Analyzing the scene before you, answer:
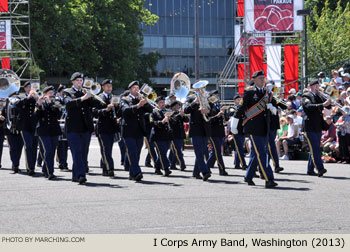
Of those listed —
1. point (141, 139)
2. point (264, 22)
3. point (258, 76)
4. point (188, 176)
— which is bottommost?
point (188, 176)

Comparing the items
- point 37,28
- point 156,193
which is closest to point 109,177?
point 156,193

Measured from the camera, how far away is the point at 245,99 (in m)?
12.6

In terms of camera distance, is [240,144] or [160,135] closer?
[160,135]

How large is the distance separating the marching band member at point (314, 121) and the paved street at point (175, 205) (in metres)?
0.42

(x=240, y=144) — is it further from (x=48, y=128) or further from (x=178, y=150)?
(x=48, y=128)

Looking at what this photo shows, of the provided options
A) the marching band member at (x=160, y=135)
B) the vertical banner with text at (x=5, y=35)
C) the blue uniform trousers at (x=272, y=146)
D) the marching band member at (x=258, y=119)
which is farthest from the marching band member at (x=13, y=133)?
the vertical banner with text at (x=5, y=35)

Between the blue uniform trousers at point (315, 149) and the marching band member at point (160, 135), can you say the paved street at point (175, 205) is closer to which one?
the blue uniform trousers at point (315, 149)

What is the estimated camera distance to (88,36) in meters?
46.3

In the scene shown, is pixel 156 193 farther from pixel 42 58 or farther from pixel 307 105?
pixel 42 58

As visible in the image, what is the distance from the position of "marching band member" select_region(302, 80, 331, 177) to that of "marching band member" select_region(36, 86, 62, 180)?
5.20 m

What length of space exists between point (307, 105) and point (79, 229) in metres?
7.53

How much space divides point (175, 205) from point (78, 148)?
377cm

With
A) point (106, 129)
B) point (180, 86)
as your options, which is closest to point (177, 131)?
point (180, 86)

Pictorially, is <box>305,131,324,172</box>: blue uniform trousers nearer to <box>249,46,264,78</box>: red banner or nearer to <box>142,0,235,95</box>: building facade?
<box>249,46,264,78</box>: red banner
